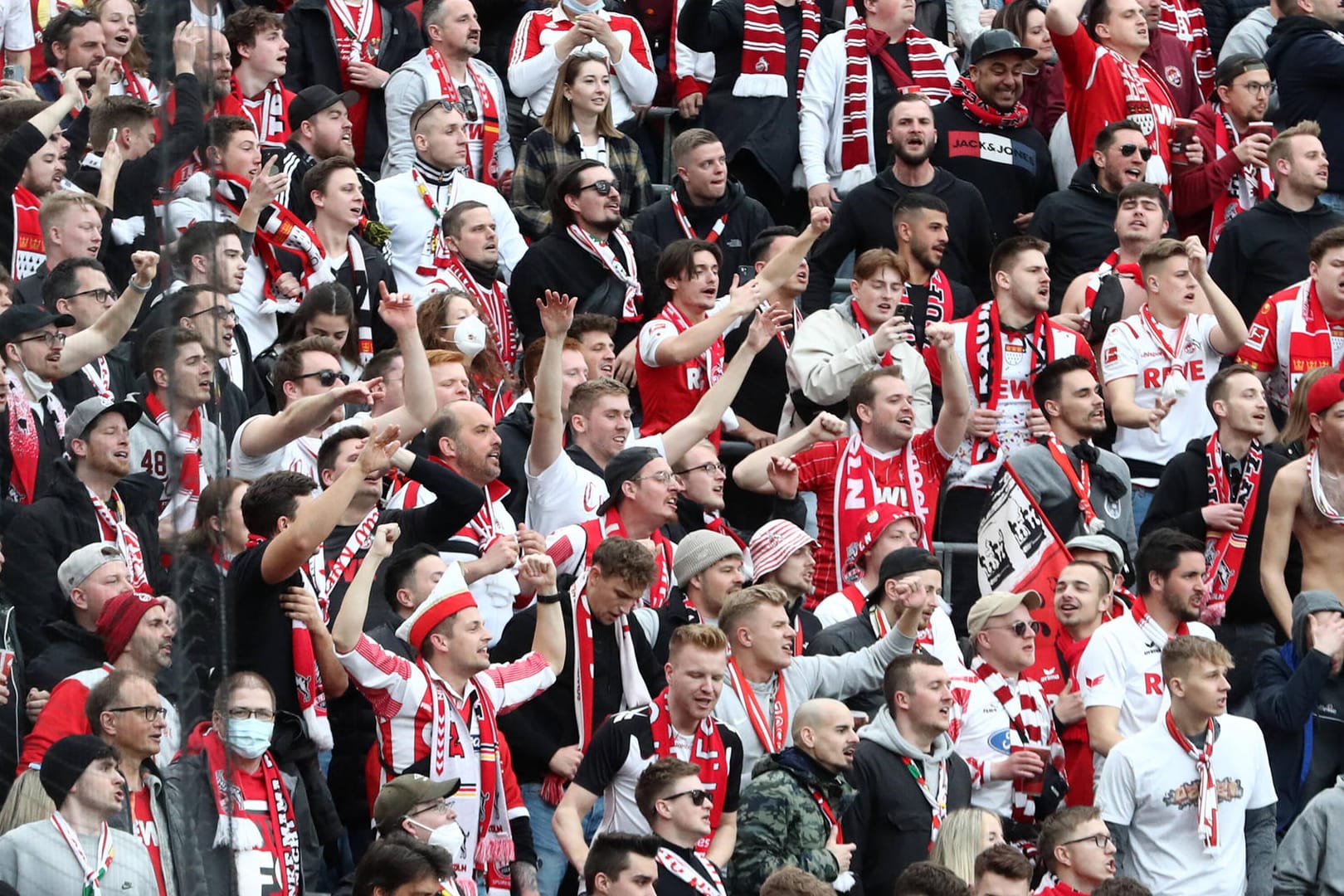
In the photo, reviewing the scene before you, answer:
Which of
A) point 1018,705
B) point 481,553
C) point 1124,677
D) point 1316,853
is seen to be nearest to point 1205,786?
point 1316,853

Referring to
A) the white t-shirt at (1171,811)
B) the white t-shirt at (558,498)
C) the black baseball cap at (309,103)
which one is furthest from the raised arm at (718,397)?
the black baseball cap at (309,103)

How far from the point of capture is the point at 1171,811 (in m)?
8.17

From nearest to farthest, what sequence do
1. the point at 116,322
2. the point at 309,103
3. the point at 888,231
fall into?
the point at 116,322 < the point at 309,103 < the point at 888,231

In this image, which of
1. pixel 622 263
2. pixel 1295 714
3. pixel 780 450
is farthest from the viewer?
pixel 622 263

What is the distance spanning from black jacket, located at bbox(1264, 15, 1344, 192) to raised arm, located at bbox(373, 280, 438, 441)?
6.70 meters

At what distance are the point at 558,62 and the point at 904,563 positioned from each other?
16.2 feet

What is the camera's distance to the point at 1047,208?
39.5 feet

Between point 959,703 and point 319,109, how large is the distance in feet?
15.9

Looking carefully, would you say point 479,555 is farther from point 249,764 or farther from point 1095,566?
point 1095,566

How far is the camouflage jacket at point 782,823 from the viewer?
7328 millimetres

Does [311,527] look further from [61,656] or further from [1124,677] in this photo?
[1124,677]

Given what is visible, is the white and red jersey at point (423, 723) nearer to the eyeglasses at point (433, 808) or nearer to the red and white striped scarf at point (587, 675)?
the eyeglasses at point (433, 808)

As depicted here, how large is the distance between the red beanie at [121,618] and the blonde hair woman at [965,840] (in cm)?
467

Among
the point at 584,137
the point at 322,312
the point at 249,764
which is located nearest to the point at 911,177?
the point at 584,137
